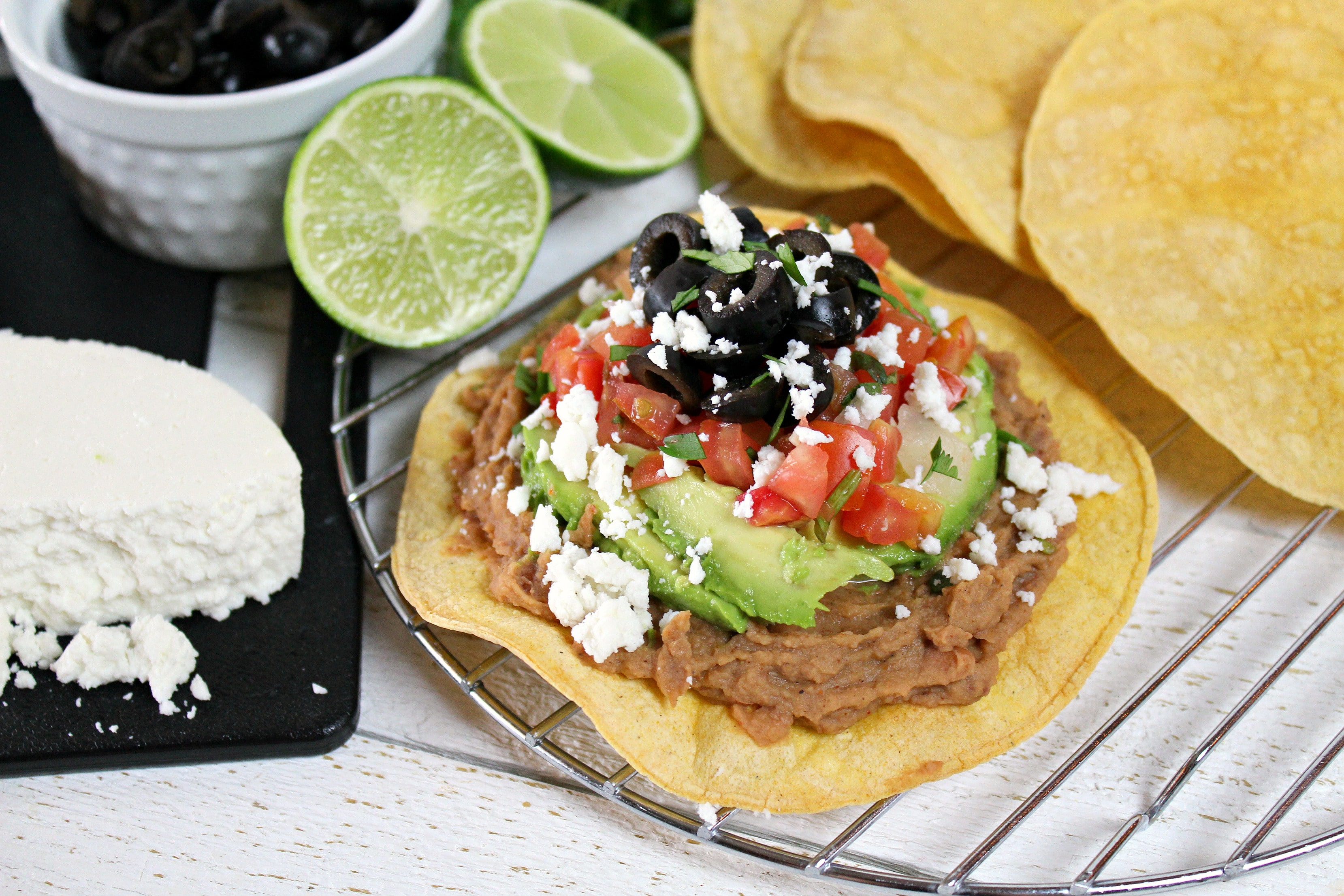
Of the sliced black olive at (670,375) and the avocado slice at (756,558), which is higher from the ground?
the sliced black olive at (670,375)

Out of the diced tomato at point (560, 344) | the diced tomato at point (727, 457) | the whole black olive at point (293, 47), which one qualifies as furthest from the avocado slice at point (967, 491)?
the whole black olive at point (293, 47)

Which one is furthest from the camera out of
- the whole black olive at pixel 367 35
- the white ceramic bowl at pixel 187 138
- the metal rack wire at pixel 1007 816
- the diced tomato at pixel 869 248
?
the whole black olive at pixel 367 35

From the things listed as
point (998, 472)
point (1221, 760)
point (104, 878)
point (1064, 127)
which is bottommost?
point (104, 878)

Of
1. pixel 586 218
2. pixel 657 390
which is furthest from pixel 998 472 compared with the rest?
pixel 586 218

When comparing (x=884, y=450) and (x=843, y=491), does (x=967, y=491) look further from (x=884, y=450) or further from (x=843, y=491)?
(x=843, y=491)

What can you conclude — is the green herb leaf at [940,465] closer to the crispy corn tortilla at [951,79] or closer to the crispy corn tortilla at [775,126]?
the crispy corn tortilla at [951,79]

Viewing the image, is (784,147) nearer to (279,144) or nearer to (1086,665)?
(279,144)

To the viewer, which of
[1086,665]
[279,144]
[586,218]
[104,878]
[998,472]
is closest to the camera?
[104,878]

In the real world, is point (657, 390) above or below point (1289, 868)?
above
